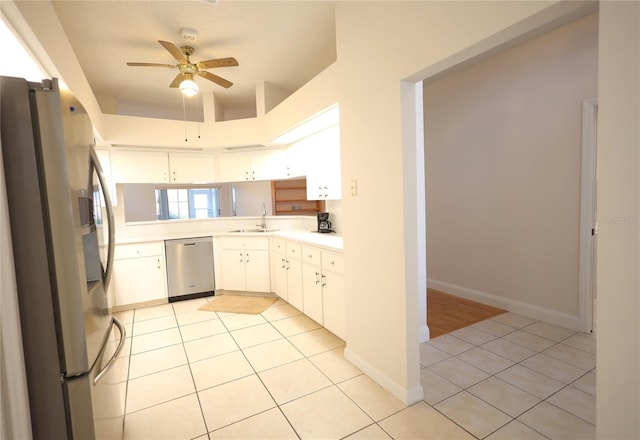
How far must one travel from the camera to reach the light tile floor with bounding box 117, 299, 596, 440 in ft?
5.88

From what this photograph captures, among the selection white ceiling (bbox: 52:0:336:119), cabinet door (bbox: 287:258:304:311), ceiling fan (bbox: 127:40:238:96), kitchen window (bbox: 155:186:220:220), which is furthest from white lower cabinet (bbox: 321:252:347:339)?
kitchen window (bbox: 155:186:220:220)

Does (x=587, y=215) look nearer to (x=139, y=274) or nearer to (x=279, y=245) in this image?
(x=279, y=245)

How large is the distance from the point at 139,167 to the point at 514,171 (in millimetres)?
4617

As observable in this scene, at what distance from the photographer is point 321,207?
14.2ft

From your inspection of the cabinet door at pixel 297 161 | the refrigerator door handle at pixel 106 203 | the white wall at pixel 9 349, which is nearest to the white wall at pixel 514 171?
the cabinet door at pixel 297 161

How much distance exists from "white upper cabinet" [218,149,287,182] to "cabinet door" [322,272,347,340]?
1949 mm

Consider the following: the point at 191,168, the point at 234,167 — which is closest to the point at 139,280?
the point at 191,168

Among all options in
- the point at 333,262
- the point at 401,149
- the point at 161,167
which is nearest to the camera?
the point at 401,149

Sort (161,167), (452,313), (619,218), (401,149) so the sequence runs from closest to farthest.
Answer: (619,218)
(401,149)
(452,313)
(161,167)

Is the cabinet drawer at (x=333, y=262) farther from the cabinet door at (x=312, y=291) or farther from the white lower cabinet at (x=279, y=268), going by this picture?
the white lower cabinet at (x=279, y=268)

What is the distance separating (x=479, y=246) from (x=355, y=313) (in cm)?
213

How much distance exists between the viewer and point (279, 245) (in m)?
3.89

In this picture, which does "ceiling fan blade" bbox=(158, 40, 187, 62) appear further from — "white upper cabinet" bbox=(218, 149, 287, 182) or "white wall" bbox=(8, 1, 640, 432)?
"white upper cabinet" bbox=(218, 149, 287, 182)

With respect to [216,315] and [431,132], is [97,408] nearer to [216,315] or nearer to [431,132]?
[216,315]
